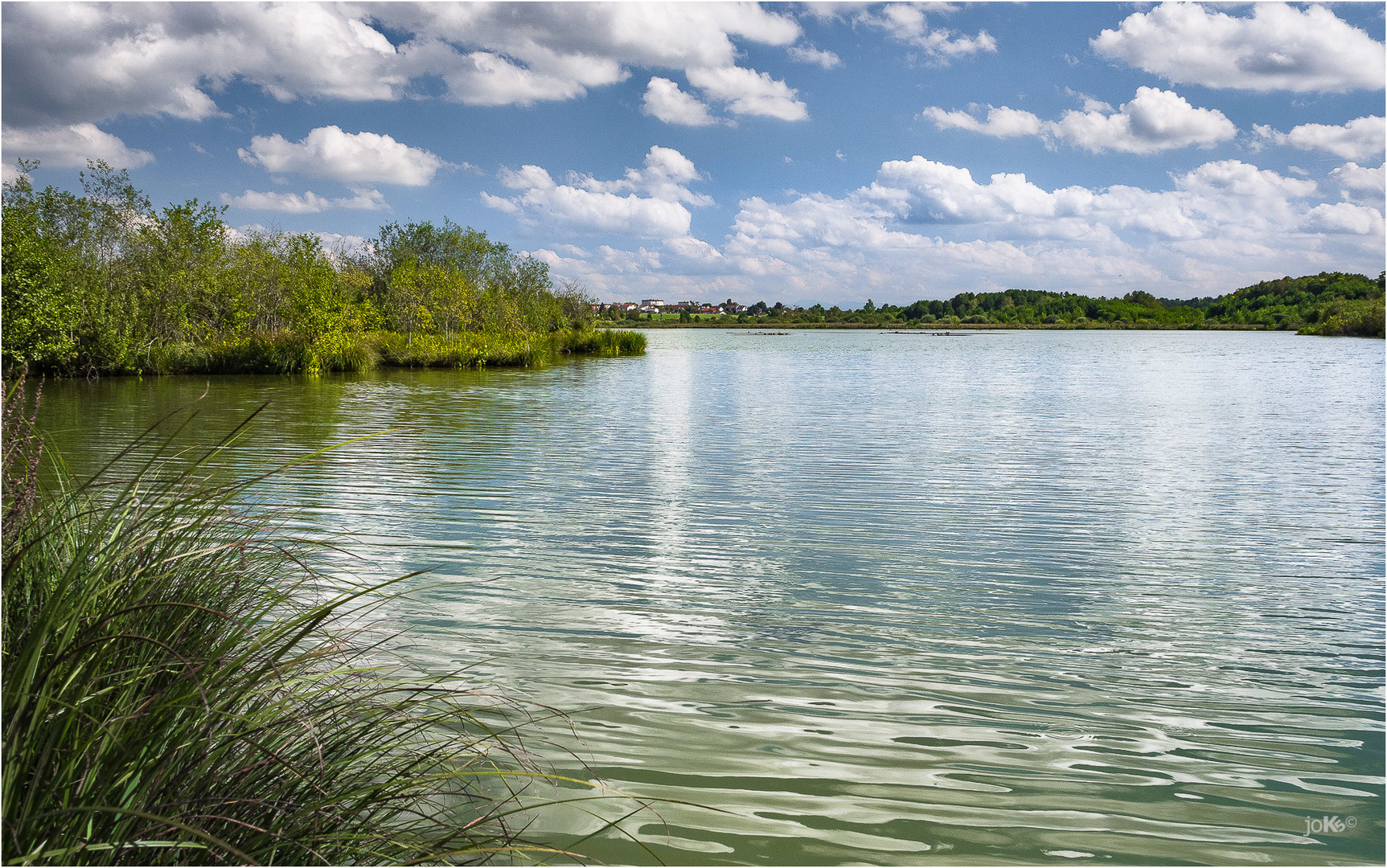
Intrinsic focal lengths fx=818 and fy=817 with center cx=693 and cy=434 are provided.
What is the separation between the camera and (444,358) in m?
44.5

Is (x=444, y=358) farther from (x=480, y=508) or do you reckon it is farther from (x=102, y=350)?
(x=480, y=508)

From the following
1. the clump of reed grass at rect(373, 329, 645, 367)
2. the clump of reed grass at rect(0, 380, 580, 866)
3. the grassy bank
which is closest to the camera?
the clump of reed grass at rect(0, 380, 580, 866)

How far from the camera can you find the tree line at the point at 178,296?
26.0 meters

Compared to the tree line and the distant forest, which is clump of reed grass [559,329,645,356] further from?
the distant forest

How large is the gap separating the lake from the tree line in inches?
529

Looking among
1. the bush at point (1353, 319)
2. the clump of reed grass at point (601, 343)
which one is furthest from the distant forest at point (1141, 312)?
the clump of reed grass at point (601, 343)

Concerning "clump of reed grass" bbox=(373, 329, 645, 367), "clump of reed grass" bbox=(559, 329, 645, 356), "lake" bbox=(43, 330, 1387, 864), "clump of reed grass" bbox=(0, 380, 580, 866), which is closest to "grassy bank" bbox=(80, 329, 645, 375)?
"clump of reed grass" bbox=(373, 329, 645, 367)

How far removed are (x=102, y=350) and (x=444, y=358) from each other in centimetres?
1579

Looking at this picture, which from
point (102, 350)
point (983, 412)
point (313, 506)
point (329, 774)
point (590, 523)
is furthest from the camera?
point (102, 350)

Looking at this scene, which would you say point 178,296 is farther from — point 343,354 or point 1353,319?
point 1353,319

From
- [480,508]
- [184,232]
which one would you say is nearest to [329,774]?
[480,508]

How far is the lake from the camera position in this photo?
384 centimetres

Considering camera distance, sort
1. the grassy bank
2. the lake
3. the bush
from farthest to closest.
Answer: the bush < the grassy bank < the lake

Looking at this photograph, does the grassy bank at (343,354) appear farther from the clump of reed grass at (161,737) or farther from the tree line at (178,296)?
the clump of reed grass at (161,737)
